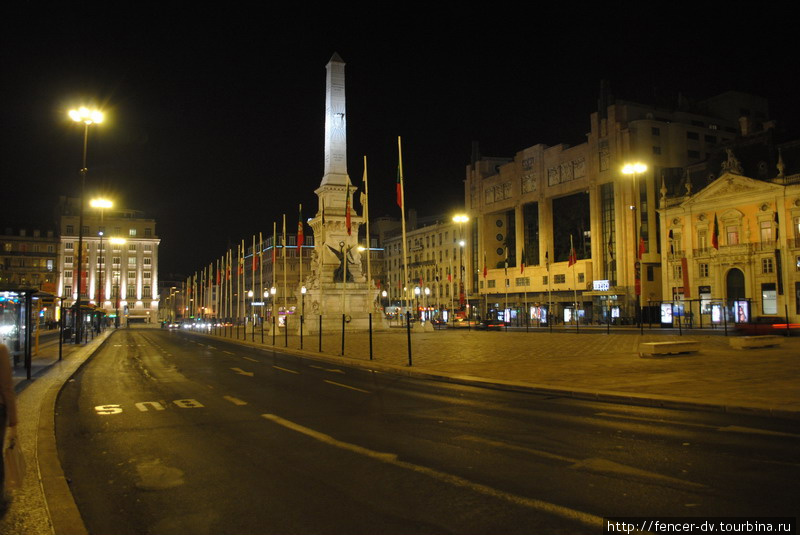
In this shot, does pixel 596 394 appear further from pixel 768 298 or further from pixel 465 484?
pixel 768 298

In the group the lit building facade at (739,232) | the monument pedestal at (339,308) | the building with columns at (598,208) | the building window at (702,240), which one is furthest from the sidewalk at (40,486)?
the building window at (702,240)

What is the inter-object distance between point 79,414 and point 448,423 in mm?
7291

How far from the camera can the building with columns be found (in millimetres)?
72500

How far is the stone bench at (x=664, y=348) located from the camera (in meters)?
22.3

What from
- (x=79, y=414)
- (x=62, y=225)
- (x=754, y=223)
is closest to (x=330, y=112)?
(x=754, y=223)

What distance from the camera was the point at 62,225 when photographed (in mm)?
127562

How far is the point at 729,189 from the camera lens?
59.9 meters

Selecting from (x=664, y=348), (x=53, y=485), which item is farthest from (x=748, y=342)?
(x=53, y=485)

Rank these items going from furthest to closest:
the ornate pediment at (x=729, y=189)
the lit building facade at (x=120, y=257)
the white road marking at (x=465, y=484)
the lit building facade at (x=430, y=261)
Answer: the lit building facade at (x=120, y=257), the lit building facade at (x=430, y=261), the ornate pediment at (x=729, y=189), the white road marking at (x=465, y=484)

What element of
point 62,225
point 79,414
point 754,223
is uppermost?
point 62,225

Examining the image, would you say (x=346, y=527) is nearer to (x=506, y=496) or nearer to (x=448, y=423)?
→ (x=506, y=496)

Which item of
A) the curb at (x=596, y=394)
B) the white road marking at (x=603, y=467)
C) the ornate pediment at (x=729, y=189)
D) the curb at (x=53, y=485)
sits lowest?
the curb at (x=596, y=394)

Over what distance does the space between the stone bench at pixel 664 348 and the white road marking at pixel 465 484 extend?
1576cm

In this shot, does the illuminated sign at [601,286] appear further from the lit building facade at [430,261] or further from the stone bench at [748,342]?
the stone bench at [748,342]
